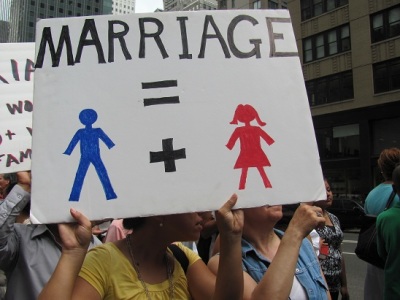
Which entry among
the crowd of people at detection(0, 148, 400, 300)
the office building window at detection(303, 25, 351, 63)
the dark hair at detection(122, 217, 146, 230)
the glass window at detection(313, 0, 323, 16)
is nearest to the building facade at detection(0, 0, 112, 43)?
the office building window at detection(303, 25, 351, 63)

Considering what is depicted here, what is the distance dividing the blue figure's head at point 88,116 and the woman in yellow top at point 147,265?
A: 0.37 m

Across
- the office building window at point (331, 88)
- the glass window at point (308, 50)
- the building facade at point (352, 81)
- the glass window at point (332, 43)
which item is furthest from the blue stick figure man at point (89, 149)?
the glass window at point (308, 50)

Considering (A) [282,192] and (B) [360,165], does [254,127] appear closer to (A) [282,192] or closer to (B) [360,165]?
(A) [282,192]

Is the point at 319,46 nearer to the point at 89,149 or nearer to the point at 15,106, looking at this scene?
the point at 15,106

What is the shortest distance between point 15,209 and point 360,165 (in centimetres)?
2338

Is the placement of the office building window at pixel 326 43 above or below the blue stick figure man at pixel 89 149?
above

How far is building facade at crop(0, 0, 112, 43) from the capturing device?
92.3ft

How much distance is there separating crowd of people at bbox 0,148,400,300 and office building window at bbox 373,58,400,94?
22437 mm

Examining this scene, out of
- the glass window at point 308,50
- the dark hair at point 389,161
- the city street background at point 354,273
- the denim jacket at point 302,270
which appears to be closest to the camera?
the denim jacket at point 302,270

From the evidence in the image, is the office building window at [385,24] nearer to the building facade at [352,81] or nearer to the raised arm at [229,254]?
the building facade at [352,81]

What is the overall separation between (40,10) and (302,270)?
114 feet

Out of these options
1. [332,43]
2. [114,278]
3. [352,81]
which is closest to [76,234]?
[114,278]

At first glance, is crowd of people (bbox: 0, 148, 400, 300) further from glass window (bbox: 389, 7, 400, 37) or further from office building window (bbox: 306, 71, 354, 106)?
office building window (bbox: 306, 71, 354, 106)

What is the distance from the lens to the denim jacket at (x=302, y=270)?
2086 mm
